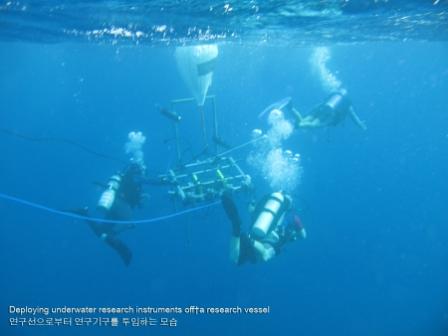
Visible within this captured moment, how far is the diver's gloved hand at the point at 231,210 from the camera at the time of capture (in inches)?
309

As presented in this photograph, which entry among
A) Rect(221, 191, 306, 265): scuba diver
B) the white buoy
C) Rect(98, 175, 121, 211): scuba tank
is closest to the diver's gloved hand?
Rect(221, 191, 306, 265): scuba diver

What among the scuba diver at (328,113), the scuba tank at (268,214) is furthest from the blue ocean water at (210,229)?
the scuba diver at (328,113)

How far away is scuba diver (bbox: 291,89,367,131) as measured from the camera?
12188 mm

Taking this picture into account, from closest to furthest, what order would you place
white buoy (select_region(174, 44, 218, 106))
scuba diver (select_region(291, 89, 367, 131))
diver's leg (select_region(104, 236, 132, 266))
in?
diver's leg (select_region(104, 236, 132, 266))
white buoy (select_region(174, 44, 218, 106))
scuba diver (select_region(291, 89, 367, 131))

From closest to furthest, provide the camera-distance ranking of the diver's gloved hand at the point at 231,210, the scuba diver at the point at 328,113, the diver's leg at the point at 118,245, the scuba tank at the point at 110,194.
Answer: the diver's gloved hand at the point at 231,210 → the scuba tank at the point at 110,194 → the diver's leg at the point at 118,245 → the scuba diver at the point at 328,113

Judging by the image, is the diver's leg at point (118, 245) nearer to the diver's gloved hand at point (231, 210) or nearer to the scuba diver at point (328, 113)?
the diver's gloved hand at point (231, 210)

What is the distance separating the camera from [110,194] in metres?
8.62

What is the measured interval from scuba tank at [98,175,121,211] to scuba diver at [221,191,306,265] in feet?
8.45

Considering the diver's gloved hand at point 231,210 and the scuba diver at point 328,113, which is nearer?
the diver's gloved hand at point 231,210

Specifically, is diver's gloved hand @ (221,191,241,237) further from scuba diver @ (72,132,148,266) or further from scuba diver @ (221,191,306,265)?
scuba diver @ (72,132,148,266)

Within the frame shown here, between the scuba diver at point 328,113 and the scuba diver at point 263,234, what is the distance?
3811mm

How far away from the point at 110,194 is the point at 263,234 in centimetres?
352

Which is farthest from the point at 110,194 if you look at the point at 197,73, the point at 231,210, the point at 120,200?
the point at 197,73

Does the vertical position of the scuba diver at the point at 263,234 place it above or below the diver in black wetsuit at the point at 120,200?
below
